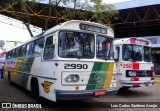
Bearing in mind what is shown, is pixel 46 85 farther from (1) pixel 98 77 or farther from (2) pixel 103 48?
(2) pixel 103 48

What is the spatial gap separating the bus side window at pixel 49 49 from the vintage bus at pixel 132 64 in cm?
399

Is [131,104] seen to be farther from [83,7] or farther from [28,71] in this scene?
[83,7]

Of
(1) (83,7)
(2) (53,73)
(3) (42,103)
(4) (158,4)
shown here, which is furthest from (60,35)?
(4) (158,4)

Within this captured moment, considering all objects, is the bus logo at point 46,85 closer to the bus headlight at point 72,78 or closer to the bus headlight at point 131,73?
the bus headlight at point 72,78

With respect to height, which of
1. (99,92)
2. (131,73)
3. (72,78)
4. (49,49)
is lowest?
(99,92)

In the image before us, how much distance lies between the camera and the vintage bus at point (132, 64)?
9922 millimetres

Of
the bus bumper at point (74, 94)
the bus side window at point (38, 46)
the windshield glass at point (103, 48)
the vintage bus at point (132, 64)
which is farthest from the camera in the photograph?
the vintage bus at point (132, 64)

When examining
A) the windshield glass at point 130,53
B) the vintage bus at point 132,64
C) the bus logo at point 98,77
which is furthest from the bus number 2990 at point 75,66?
the windshield glass at point 130,53

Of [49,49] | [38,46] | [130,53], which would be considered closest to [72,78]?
[49,49]

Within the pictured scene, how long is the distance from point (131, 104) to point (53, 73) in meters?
3.47

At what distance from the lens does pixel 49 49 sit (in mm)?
7211

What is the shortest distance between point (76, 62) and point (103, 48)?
138 centimetres

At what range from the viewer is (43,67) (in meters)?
7.53

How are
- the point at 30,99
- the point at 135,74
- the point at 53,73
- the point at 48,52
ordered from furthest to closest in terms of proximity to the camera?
1. the point at 135,74
2. the point at 30,99
3. the point at 48,52
4. the point at 53,73
